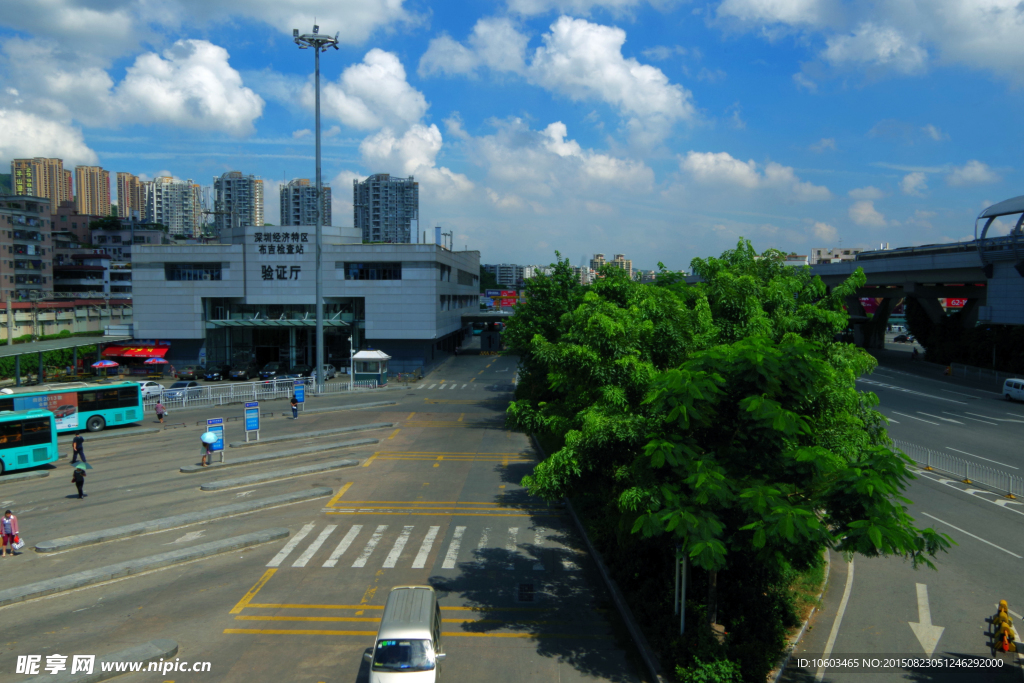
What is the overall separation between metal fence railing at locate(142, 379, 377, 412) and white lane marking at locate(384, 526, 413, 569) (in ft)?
89.7

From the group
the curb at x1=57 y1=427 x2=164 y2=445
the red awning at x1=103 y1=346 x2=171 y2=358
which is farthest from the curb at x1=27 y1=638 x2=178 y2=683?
the red awning at x1=103 y1=346 x2=171 y2=358

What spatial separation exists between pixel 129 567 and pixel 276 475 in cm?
945

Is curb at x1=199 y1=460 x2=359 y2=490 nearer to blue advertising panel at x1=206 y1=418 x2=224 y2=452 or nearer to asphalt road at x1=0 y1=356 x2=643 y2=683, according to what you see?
asphalt road at x1=0 y1=356 x2=643 y2=683

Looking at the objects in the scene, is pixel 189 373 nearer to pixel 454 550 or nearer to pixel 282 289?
pixel 282 289

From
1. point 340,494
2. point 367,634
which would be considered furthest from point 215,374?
point 367,634

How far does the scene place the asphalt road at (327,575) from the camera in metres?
12.6

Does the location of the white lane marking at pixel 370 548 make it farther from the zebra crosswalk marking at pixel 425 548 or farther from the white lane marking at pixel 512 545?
the white lane marking at pixel 512 545

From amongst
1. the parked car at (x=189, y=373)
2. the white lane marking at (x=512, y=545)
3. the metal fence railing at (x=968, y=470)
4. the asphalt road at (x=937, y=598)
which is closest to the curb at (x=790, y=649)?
the asphalt road at (x=937, y=598)

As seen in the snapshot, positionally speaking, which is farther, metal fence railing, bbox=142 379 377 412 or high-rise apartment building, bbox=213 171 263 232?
high-rise apartment building, bbox=213 171 263 232

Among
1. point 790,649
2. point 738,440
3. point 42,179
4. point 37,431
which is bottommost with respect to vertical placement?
point 790,649

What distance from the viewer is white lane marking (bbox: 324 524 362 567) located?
56.7 ft

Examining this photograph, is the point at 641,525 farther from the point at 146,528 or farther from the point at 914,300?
the point at 914,300

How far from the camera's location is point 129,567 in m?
16.1

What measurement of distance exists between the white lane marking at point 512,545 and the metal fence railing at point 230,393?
28806 millimetres
